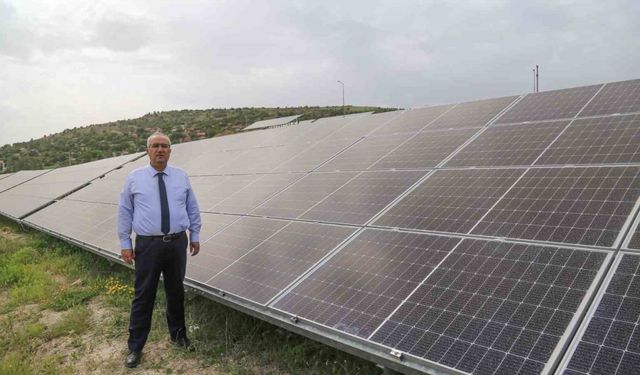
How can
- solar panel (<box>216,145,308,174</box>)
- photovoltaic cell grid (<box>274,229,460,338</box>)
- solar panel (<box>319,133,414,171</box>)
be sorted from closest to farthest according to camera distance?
photovoltaic cell grid (<box>274,229,460,338</box>), solar panel (<box>319,133,414,171</box>), solar panel (<box>216,145,308,174</box>)

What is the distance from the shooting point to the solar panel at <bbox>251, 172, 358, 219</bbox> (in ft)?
26.8

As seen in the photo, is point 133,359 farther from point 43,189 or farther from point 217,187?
point 43,189

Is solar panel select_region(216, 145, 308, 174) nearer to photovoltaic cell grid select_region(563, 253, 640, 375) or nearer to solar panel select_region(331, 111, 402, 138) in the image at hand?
solar panel select_region(331, 111, 402, 138)

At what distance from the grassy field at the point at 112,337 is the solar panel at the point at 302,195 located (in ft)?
6.12

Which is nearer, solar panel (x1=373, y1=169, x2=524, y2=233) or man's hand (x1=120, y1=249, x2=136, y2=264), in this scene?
solar panel (x1=373, y1=169, x2=524, y2=233)

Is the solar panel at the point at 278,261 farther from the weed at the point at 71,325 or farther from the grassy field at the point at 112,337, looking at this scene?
the weed at the point at 71,325

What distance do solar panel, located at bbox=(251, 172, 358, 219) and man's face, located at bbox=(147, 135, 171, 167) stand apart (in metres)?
2.43

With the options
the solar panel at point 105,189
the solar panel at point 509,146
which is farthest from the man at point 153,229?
the solar panel at point 105,189

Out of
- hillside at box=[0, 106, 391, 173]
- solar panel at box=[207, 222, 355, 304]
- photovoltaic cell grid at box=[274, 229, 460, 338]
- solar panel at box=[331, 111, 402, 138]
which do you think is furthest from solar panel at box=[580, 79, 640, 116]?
hillside at box=[0, 106, 391, 173]

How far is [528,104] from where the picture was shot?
9.65 meters

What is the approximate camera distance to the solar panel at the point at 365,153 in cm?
949

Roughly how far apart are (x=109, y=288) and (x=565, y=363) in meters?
8.71

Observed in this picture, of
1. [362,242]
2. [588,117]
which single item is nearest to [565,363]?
[362,242]

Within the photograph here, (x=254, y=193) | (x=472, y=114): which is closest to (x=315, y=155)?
(x=254, y=193)
